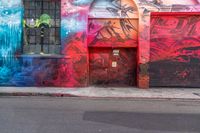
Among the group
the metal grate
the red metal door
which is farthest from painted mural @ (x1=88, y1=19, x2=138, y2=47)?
the metal grate

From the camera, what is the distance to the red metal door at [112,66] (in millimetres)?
18641

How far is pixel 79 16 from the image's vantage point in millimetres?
17875

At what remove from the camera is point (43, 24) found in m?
18.2

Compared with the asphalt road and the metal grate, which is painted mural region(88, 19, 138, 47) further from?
the asphalt road

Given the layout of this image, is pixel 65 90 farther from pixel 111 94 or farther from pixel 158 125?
pixel 158 125

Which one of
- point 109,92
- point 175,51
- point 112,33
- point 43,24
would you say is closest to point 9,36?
point 43,24

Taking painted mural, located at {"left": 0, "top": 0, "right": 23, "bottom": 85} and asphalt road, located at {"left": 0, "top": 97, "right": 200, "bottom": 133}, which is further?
painted mural, located at {"left": 0, "top": 0, "right": 23, "bottom": 85}

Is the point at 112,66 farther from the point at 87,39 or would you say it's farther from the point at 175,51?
the point at 175,51

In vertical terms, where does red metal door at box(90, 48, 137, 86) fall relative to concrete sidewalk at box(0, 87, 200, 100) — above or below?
above

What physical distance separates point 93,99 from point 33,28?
496 centimetres

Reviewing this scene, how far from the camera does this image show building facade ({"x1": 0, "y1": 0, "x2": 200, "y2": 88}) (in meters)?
17.9

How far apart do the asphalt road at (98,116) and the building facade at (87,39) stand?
3.34m

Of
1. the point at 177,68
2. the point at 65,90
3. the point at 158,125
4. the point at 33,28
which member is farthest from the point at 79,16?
the point at 158,125

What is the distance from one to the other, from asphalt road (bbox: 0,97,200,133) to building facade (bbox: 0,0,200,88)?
3338mm
